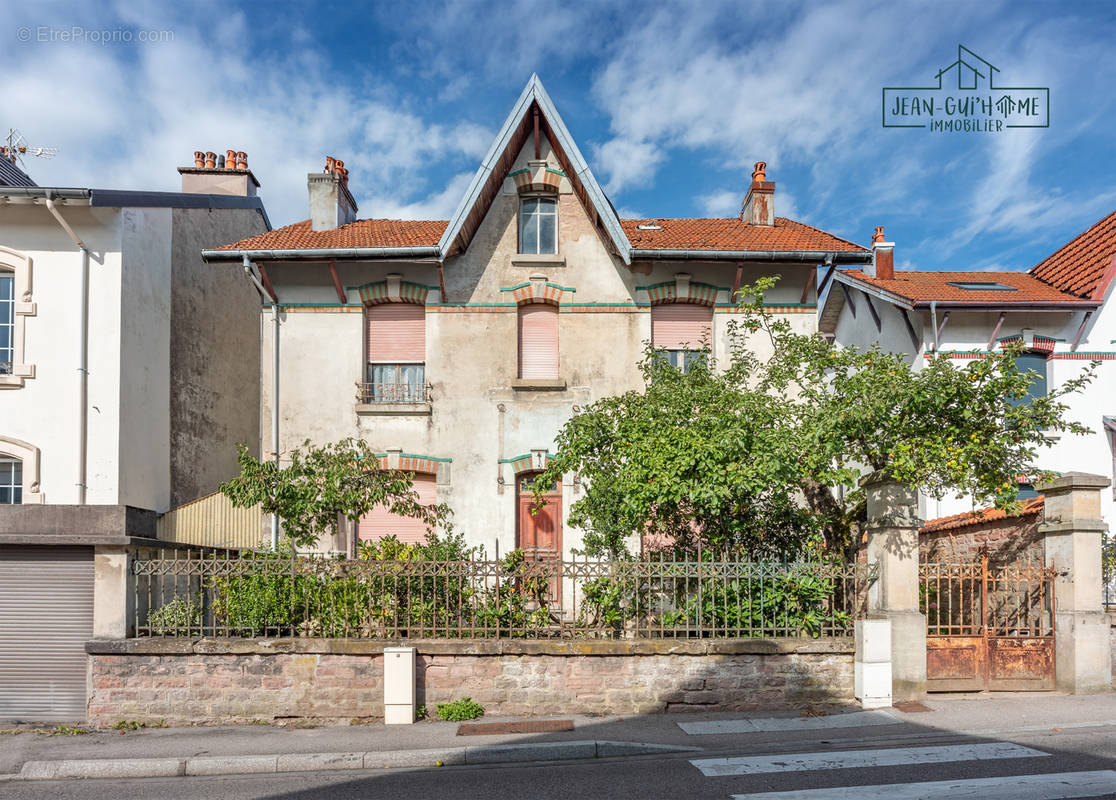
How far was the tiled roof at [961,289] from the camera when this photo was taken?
15.3 metres

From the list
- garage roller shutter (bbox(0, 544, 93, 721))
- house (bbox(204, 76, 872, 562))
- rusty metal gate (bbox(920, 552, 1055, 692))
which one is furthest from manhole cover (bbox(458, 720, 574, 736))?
house (bbox(204, 76, 872, 562))

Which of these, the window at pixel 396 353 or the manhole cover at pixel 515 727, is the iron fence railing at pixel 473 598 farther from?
the window at pixel 396 353

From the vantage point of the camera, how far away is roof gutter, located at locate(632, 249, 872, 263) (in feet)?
45.6

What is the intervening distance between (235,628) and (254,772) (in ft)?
6.54

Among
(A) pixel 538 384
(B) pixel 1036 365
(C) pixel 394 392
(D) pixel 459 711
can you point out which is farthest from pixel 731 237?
(D) pixel 459 711

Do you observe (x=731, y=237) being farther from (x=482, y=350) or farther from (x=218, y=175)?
(x=218, y=175)

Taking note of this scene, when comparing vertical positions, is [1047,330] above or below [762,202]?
below

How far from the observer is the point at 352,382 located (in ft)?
47.2

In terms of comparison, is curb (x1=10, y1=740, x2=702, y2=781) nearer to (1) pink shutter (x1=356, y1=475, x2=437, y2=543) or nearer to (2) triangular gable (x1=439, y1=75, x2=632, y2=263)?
(1) pink shutter (x1=356, y1=475, x2=437, y2=543)

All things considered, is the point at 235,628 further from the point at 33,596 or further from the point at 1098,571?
the point at 1098,571

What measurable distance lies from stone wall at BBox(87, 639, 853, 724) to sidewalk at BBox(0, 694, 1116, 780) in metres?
0.23

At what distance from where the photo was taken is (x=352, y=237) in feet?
48.0

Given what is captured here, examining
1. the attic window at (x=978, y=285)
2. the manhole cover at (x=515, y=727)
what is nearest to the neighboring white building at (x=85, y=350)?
the manhole cover at (x=515, y=727)

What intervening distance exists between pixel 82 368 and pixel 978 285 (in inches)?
638
